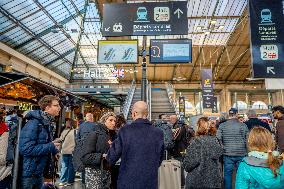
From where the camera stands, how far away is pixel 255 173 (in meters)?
2.26

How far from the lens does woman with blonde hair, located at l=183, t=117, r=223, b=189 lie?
141 inches

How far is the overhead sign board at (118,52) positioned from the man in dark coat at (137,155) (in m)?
7.14

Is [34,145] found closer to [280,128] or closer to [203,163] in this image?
[203,163]

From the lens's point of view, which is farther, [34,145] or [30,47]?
[30,47]

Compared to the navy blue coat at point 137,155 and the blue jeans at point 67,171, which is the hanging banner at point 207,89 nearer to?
the blue jeans at point 67,171

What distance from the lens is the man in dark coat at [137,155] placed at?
2.85 meters

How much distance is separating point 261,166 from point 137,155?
1.18 m

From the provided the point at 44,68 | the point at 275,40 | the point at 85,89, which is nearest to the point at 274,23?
the point at 275,40

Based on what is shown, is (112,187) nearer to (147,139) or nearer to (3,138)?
(147,139)

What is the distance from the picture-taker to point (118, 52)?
997 centimetres

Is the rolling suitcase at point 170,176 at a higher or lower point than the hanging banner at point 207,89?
lower

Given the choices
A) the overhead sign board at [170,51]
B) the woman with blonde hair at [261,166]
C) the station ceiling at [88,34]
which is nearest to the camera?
the woman with blonde hair at [261,166]

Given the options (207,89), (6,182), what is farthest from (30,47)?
(6,182)

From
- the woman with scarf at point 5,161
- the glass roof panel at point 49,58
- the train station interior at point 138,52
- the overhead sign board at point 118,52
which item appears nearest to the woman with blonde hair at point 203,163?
the woman with scarf at point 5,161
